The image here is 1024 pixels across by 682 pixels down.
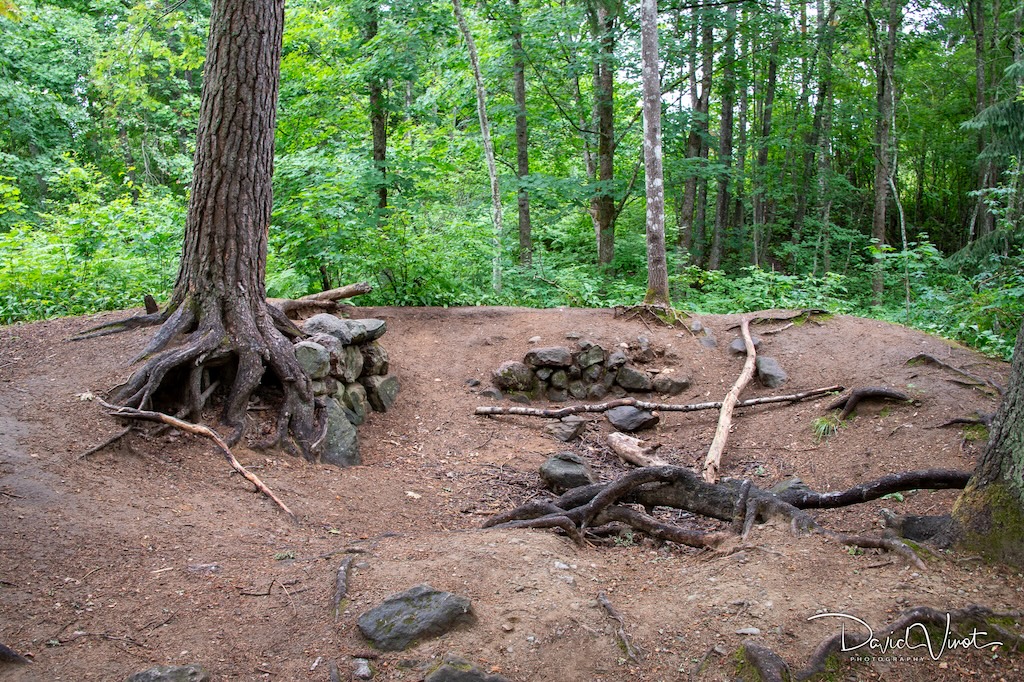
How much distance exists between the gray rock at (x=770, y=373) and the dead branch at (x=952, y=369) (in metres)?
1.51

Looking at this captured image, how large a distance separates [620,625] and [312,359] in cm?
488

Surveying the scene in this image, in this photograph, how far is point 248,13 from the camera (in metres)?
6.68

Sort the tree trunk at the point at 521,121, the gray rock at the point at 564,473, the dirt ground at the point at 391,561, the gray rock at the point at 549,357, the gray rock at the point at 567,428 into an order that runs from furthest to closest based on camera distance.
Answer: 1. the tree trunk at the point at 521,121
2. the gray rock at the point at 549,357
3. the gray rock at the point at 567,428
4. the gray rock at the point at 564,473
5. the dirt ground at the point at 391,561

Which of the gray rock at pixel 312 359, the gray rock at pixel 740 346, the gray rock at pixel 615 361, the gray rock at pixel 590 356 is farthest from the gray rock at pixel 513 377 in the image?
the gray rock at pixel 740 346

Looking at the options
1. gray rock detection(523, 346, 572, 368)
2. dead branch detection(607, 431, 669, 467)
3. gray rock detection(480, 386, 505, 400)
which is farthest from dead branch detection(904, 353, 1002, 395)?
gray rock detection(480, 386, 505, 400)

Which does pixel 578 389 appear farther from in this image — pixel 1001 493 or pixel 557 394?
pixel 1001 493

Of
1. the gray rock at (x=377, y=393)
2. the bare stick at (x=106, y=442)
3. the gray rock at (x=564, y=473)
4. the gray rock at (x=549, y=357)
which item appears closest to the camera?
the bare stick at (x=106, y=442)

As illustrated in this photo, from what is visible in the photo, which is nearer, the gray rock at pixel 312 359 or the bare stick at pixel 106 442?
the bare stick at pixel 106 442

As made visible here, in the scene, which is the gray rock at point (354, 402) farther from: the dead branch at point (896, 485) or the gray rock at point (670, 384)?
the dead branch at point (896, 485)

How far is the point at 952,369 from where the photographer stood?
25.0 feet

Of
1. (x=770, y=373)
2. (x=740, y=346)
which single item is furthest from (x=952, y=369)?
(x=740, y=346)

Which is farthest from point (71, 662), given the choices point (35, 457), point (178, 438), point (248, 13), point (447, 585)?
point (248, 13)
